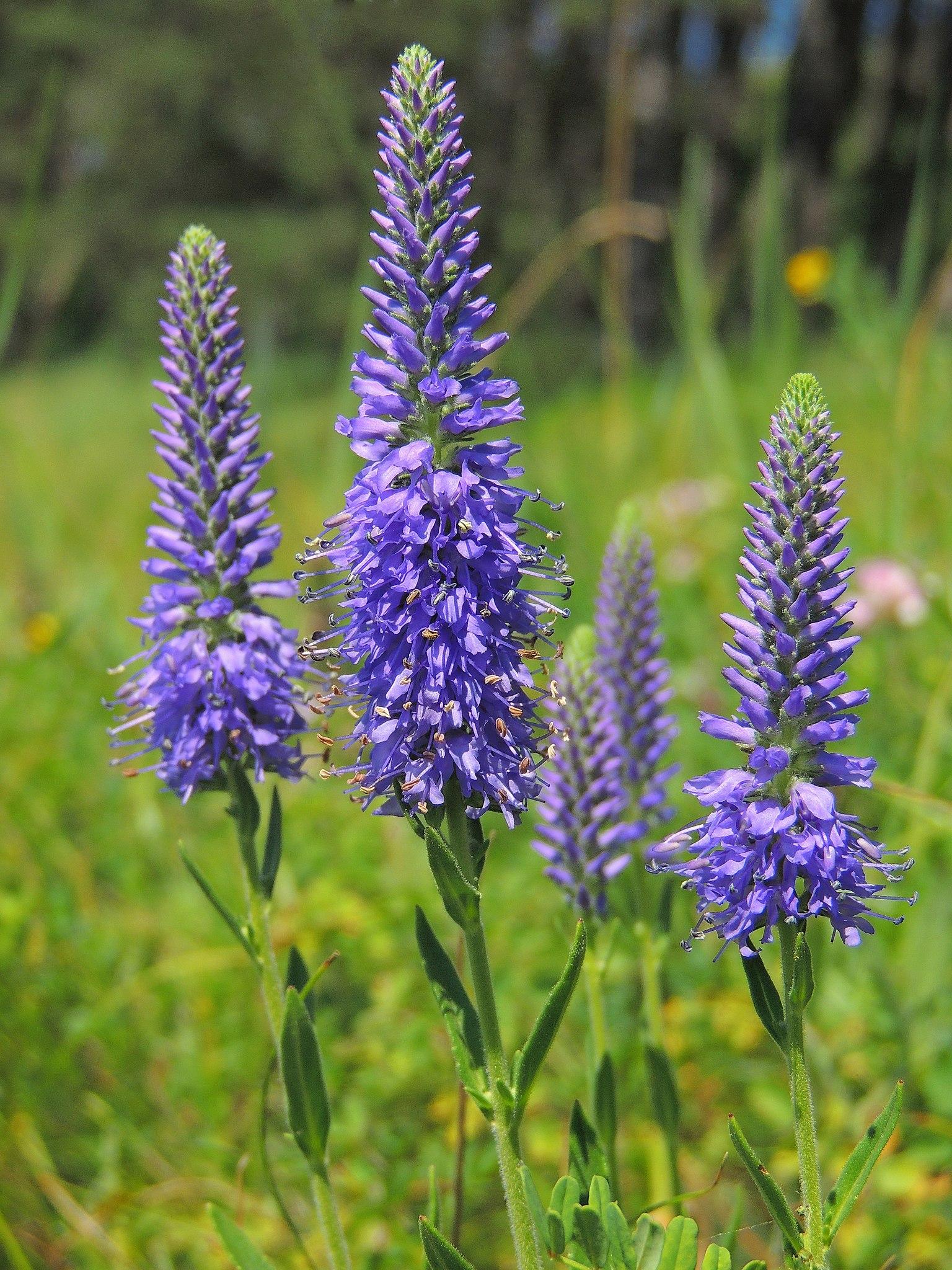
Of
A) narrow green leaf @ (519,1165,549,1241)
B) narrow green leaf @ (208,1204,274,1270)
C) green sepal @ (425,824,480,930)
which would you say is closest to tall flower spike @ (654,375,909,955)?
green sepal @ (425,824,480,930)

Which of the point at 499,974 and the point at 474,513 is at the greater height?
the point at 474,513

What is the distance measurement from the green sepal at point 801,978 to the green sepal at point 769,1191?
24 centimetres

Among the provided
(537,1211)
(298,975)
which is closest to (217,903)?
(298,975)

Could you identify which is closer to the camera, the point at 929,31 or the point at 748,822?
the point at 748,822

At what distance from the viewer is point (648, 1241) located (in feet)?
8.02

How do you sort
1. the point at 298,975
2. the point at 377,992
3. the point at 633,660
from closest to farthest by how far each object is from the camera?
the point at 298,975 < the point at 633,660 < the point at 377,992

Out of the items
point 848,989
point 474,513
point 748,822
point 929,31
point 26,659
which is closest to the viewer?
point 748,822

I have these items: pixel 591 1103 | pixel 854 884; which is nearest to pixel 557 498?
pixel 591 1103

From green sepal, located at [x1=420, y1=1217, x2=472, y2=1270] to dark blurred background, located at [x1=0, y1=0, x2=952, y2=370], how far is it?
50.6ft

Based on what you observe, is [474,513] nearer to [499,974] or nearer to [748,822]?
[748,822]

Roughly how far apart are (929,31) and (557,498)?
95.2 feet

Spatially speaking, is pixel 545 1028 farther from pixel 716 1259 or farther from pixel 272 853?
pixel 272 853

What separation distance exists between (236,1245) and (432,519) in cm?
158

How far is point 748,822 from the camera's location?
6.68ft
